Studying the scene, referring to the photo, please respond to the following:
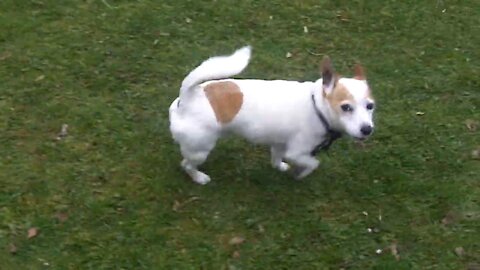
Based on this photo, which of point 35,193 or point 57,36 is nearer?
point 35,193

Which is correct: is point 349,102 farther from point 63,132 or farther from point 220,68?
point 63,132

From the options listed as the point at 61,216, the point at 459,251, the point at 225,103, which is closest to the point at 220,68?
the point at 225,103

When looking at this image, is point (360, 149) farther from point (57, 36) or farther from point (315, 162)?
point (57, 36)

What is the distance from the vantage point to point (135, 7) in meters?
6.28

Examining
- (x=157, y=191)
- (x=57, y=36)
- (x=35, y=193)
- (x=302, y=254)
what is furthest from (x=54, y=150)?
(x=302, y=254)

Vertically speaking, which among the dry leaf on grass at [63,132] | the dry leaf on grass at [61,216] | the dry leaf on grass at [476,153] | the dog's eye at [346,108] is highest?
the dog's eye at [346,108]

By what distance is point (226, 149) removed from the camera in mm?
5035

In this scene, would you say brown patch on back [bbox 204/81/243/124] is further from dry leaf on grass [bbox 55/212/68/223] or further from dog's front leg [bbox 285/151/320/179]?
dry leaf on grass [bbox 55/212/68/223]

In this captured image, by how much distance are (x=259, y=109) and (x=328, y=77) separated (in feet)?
1.29

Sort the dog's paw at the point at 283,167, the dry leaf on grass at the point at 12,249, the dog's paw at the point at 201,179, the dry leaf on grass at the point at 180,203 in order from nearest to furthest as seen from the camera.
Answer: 1. the dry leaf on grass at the point at 12,249
2. the dry leaf on grass at the point at 180,203
3. the dog's paw at the point at 201,179
4. the dog's paw at the point at 283,167

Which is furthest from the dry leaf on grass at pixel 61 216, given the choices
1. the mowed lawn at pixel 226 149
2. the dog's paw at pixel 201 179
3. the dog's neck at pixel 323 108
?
the dog's neck at pixel 323 108

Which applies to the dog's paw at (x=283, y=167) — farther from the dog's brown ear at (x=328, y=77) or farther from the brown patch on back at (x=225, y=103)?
the dog's brown ear at (x=328, y=77)

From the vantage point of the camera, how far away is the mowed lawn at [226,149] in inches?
176

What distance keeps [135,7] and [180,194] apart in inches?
80.9
